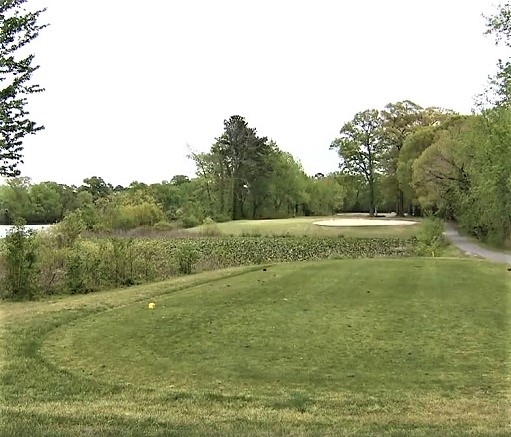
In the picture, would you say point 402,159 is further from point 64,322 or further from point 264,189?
point 64,322

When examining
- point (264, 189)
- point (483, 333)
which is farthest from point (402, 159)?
point (483, 333)

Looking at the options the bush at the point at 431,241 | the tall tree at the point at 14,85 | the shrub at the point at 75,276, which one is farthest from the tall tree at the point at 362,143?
the tall tree at the point at 14,85

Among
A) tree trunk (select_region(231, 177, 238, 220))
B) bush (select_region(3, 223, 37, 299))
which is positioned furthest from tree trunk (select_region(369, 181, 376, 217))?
bush (select_region(3, 223, 37, 299))

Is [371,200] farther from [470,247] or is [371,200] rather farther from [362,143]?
[470,247]

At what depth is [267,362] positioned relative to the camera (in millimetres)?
6441

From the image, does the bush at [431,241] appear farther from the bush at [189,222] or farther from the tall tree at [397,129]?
the bush at [189,222]

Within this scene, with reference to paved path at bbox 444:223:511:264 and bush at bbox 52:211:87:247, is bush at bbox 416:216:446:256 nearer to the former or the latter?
paved path at bbox 444:223:511:264

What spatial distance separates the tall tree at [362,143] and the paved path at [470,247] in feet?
49.2

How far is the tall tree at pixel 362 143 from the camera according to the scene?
51.5m

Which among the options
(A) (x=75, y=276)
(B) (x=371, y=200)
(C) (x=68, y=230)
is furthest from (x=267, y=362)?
(B) (x=371, y=200)

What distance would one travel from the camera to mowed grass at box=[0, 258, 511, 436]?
4.15 m

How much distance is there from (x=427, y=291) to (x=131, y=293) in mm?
6511

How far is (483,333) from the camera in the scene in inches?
300

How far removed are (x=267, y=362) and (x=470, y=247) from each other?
2405 cm
